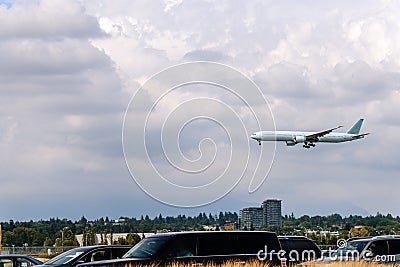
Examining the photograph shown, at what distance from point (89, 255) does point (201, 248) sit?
405 centimetres

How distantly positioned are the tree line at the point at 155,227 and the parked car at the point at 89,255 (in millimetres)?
39183

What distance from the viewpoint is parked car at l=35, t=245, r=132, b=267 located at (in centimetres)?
2317

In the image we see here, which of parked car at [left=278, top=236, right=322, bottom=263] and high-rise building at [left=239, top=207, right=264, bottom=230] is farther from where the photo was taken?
high-rise building at [left=239, top=207, right=264, bottom=230]

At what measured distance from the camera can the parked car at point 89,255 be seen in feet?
76.0

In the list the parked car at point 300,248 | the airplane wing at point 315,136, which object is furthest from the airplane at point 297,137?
the parked car at point 300,248

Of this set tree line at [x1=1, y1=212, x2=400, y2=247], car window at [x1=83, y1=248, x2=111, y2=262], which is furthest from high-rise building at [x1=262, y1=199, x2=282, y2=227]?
car window at [x1=83, y1=248, x2=111, y2=262]

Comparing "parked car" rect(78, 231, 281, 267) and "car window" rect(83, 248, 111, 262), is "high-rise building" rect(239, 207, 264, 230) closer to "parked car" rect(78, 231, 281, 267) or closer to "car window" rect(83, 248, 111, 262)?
"car window" rect(83, 248, 111, 262)

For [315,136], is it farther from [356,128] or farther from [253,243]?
[253,243]

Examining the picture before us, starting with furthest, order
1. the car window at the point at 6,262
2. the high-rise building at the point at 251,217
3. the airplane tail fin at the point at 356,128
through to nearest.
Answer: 1. the airplane tail fin at the point at 356,128
2. the high-rise building at the point at 251,217
3. the car window at the point at 6,262

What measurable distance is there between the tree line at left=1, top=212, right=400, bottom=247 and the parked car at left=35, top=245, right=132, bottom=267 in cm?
3918

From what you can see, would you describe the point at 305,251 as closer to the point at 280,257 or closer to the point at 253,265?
the point at 280,257

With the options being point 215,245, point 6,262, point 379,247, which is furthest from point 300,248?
point 6,262

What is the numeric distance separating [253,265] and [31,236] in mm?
84894

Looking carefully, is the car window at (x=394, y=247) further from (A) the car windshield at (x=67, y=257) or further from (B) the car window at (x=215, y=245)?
(A) the car windshield at (x=67, y=257)
